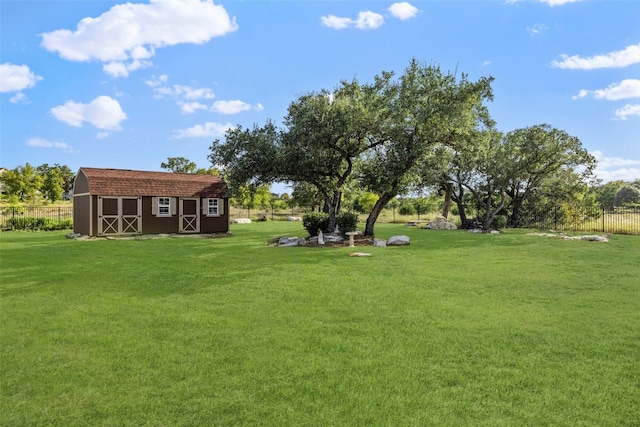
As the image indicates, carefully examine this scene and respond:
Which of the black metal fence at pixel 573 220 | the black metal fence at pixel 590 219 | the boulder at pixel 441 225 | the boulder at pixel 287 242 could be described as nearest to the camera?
the boulder at pixel 287 242

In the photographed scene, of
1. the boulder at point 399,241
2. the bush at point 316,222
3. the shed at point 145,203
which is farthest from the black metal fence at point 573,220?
the bush at point 316,222

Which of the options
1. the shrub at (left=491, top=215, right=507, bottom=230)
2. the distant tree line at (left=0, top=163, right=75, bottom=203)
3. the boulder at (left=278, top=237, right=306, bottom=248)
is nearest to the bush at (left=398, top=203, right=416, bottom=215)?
the shrub at (left=491, top=215, right=507, bottom=230)

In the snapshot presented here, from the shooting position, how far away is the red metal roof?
21141mm

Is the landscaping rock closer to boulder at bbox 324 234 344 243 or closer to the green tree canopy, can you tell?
boulder at bbox 324 234 344 243

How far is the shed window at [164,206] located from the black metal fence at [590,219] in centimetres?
2392

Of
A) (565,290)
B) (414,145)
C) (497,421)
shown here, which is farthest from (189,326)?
(414,145)

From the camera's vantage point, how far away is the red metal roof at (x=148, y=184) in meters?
21.1

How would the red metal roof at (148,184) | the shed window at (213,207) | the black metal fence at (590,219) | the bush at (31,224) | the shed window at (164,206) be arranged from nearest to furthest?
the red metal roof at (148,184) < the shed window at (164,206) < the shed window at (213,207) < the black metal fence at (590,219) < the bush at (31,224)

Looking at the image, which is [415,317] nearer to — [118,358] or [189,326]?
[189,326]

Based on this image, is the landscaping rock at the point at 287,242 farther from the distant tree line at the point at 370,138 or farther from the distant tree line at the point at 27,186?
the distant tree line at the point at 27,186

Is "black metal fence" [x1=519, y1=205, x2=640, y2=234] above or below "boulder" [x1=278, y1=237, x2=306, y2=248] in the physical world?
above

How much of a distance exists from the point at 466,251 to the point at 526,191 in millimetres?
16141

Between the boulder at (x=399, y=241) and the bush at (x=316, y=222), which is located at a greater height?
the bush at (x=316, y=222)

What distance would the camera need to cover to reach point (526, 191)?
27.3 m
